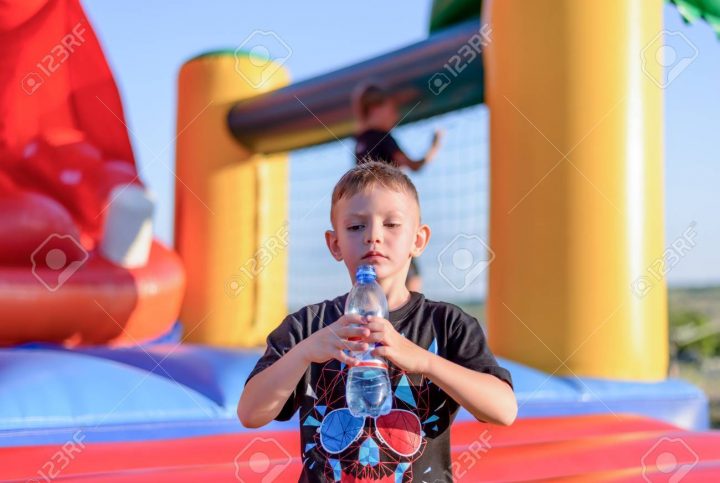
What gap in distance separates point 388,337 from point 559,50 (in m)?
1.98

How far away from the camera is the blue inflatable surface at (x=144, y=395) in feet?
5.82

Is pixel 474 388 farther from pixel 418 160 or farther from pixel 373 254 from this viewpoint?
pixel 418 160

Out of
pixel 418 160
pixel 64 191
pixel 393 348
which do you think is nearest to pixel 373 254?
pixel 393 348

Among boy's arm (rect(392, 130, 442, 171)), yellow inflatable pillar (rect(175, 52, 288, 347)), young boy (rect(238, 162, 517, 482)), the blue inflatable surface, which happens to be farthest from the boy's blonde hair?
yellow inflatable pillar (rect(175, 52, 288, 347))

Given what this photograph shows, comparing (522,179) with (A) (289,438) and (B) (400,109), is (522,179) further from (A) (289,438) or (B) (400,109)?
(A) (289,438)

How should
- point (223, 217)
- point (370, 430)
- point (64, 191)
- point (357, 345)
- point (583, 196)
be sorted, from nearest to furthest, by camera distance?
1. point (357, 345)
2. point (370, 430)
3. point (583, 196)
4. point (64, 191)
5. point (223, 217)

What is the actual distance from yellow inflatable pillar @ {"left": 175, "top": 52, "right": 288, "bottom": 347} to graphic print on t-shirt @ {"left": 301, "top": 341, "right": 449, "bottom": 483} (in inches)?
126

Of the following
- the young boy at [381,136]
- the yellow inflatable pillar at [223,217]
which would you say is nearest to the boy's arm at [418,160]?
the young boy at [381,136]

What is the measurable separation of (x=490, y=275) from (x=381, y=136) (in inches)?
24.5

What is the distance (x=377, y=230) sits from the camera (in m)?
0.93

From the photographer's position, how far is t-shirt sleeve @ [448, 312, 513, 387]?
3.10ft

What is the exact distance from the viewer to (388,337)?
836 mm

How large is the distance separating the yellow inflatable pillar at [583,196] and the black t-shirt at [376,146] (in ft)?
1.31

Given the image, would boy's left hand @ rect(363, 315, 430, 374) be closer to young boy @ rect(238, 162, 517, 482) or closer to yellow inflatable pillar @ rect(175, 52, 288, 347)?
young boy @ rect(238, 162, 517, 482)
